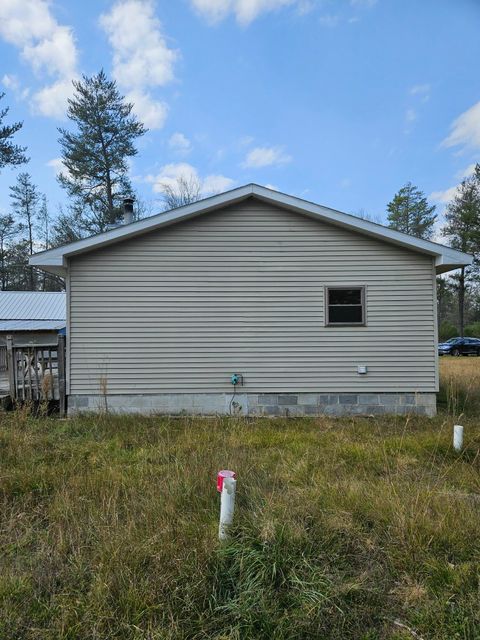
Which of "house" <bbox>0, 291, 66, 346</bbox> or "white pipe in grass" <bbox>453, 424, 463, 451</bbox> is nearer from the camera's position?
"white pipe in grass" <bbox>453, 424, 463, 451</bbox>

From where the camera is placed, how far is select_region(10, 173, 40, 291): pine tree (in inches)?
1217

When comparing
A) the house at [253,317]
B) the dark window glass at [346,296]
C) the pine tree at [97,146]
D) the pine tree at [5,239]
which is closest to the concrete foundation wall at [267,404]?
the house at [253,317]

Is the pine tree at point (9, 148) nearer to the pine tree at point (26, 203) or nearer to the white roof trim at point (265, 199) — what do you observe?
the pine tree at point (26, 203)

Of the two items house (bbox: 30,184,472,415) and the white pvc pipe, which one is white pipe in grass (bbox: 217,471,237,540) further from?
house (bbox: 30,184,472,415)

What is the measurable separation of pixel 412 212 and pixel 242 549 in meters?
36.0

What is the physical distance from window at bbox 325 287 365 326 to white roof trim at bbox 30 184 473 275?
1.14 meters

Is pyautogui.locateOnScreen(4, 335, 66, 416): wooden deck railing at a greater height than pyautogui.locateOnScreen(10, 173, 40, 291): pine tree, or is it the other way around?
pyautogui.locateOnScreen(10, 173, 40, 291): pine tree

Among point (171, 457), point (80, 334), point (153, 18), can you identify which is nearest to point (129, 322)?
point (80, 334)

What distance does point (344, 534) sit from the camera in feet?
8.68

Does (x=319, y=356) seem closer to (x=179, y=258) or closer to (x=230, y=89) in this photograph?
(x=179, y=258)

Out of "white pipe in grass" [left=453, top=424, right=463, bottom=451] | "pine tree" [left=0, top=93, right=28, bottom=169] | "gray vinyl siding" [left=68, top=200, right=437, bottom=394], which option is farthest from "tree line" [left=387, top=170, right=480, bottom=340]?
"pine tree" [left=0, top=93, right=28, bottom=169]

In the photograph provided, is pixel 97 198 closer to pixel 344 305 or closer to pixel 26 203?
pixel 26 203

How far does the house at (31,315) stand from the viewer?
667 inches

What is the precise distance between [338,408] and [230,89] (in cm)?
984
